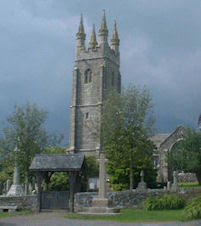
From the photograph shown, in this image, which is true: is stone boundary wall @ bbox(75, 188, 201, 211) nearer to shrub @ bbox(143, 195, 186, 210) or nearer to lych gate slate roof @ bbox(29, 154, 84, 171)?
lych gate slate roof @ bbox(29, 154, 84, 171)

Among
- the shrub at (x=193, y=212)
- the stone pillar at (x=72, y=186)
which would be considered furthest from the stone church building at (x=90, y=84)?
the shrub at (x=193, y=212)

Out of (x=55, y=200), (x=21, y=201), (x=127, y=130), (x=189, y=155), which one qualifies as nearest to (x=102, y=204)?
(x=55, y=200)

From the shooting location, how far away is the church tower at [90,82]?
2303 inches

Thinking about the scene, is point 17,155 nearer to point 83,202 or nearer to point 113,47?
point 83,202

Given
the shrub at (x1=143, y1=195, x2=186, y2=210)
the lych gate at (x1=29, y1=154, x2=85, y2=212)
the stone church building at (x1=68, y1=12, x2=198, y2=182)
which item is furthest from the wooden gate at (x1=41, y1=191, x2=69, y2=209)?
the stone church building at (x1=68, y1=12, x2=198, y2=182)

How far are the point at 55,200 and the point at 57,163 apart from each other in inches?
92.8

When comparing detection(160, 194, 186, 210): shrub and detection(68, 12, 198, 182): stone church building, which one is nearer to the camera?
detection(160, 194, 186, 210): shrub

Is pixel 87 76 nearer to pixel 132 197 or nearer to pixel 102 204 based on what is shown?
pixel 132 197

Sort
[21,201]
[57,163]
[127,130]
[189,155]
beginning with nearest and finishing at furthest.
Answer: [57,163]
[21,201]
[127,130]
[189,155]

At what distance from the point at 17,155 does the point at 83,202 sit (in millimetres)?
10697

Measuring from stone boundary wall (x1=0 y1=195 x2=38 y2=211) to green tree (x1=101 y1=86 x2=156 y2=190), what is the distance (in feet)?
30.3

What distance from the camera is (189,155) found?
3891 cm

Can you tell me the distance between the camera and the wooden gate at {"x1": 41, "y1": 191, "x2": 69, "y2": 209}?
78.5 feet

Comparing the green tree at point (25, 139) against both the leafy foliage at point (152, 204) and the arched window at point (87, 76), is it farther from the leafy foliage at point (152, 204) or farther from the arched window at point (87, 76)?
the arched window at point (87, 76)
